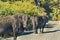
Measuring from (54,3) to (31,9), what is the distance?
1775cm

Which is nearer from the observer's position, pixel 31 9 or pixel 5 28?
pixel 5 28

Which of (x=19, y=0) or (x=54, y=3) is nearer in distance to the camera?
(x=19, y=0)

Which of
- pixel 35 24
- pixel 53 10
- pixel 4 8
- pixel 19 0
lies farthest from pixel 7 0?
pixel 53 10

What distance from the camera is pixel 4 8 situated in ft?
81.8

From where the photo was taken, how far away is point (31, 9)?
28031 millimetres

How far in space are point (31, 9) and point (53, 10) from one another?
51.9 ft

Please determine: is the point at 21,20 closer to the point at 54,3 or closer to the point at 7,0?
the point at 7,0

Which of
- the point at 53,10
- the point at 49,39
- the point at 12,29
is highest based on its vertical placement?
the point at 12,29

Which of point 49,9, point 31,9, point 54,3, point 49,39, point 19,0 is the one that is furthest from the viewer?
point 54,3

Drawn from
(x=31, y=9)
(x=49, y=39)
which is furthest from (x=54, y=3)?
(x=49, y=39)

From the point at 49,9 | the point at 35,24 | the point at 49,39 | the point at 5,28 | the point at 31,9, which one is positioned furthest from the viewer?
the point at 49,9

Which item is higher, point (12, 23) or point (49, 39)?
point (12, 23)

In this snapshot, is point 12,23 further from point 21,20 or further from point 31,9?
point 31,9

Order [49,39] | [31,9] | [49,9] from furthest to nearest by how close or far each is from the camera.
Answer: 1. [49,9]
2. [31,9]
3. [49,39]
